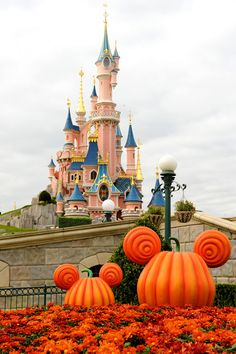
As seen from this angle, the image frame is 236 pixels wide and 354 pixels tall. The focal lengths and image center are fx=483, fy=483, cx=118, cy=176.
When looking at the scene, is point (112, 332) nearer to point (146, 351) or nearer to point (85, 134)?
point (146, 351)

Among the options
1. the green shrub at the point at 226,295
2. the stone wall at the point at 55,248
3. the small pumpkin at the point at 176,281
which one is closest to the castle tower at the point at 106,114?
the stone wall at the point at 55,248

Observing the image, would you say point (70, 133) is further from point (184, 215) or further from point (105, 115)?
point (184, 215)

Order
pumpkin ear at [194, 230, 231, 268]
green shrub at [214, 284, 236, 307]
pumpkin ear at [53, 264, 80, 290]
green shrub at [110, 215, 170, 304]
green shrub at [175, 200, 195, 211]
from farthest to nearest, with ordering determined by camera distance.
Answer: green shrub at [175, 200, 195, 211] → green shrub at [110, 215, 170, 304] → green shrub at [214, 284, 236, 307] → pumpkin ear at [53, 264, 80, 290] → pumpkin ear at [194, 230, 231, 268]

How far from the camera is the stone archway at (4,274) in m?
11.7

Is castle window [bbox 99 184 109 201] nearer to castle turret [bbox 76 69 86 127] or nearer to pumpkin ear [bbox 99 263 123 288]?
castle turret [bbox 76 69 86 127]

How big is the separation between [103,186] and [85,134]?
17.0m

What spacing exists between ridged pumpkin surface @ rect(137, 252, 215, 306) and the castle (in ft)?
148

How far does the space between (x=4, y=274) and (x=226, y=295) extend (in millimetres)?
5448

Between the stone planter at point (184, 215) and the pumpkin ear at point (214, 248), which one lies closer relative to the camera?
the pumpkin ear at point (214, 248)

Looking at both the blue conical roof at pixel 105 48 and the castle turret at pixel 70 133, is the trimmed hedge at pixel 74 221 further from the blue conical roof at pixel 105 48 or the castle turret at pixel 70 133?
the castle turret at pixel 70 133

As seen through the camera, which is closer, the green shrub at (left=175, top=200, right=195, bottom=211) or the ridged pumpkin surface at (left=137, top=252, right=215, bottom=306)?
the ridged pumpkin surface at (left=137, top=252, right=215, bottom=306)

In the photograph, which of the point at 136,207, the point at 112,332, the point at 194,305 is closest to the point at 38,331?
the point at 112,332

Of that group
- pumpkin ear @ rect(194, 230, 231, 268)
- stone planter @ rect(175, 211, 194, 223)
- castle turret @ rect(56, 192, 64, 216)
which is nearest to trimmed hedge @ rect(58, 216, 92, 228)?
stone planter @ rect(175, 211, 194, 223)

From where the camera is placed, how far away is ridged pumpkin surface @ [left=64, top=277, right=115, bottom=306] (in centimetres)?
725
